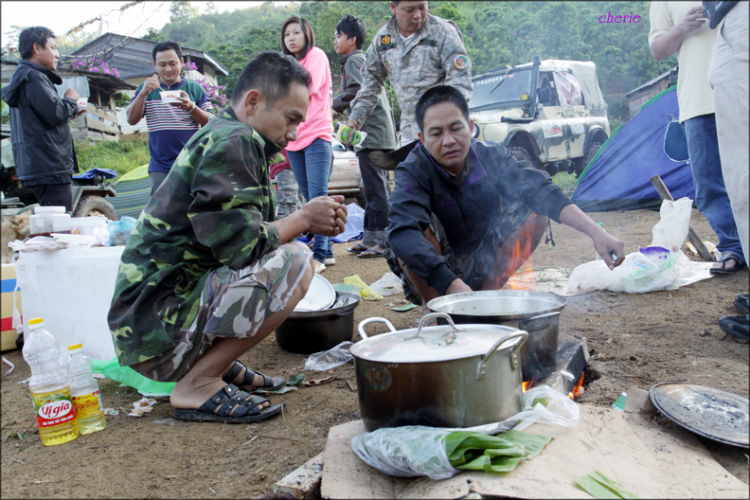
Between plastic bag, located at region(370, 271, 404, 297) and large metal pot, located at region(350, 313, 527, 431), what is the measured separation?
2.28 meters

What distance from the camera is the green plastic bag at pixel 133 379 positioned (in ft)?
7.29

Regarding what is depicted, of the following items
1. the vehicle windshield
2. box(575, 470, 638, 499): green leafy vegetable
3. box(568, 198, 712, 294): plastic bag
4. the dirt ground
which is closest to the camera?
box(575, 470, 638, 499): green leafy vegetable

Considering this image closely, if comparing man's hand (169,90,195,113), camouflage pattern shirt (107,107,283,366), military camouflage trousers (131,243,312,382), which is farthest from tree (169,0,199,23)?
military camouflage trousers (131,243,312,382)

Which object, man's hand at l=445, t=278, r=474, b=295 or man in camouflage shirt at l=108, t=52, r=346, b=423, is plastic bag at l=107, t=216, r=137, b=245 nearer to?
man in camouflage shirt at l=108, t=52, r=346, b=423

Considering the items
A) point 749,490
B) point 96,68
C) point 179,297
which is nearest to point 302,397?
point 179,297

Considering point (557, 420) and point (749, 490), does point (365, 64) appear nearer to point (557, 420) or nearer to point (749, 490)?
point (557, 420)

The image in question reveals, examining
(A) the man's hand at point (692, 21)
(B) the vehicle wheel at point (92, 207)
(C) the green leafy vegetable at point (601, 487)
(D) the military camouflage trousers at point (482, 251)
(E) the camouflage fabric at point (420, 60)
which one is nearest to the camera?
(C) the green leafy vegetable at point (601, 487)

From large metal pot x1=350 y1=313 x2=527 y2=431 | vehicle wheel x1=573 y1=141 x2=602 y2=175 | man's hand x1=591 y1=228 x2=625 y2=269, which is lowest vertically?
large metal pot x1=350 y1=313 x2=527 y2=431

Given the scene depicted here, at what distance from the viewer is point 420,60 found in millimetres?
3549

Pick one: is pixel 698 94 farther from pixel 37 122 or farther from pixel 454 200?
pixel 37 122

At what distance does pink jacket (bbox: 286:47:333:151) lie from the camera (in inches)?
155

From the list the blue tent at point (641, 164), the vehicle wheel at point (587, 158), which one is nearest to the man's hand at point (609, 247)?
the blue tent at point (641, 164)

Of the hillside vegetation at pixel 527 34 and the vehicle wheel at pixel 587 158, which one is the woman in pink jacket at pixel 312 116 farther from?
the vehicle wheel at pixel 587 158

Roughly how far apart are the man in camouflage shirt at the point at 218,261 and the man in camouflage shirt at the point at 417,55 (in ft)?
5.23
